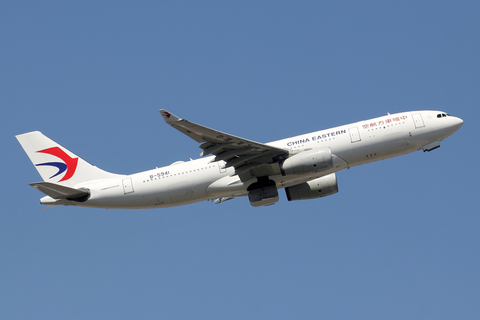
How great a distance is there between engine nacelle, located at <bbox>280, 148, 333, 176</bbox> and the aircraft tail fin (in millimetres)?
12658

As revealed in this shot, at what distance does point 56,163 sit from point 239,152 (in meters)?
13.8

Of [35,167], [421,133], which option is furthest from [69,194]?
[421,133]

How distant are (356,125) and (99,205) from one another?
17.3 m

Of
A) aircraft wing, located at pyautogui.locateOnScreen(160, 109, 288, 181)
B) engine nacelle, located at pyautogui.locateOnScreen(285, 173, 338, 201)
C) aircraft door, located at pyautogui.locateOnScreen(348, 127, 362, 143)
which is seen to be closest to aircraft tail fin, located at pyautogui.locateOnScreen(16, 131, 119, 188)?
aircraft wing, located at pyautogui.locateOnScreen(160, 109, 288, 181)

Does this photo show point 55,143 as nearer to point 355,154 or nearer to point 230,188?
point 230,188

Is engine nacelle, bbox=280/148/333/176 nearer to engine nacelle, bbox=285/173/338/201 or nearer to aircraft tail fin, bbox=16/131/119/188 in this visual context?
engine nacelle, bbox=285/173/338/201

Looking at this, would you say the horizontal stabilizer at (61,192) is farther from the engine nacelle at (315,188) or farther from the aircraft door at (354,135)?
the aircraft door at (354,135)

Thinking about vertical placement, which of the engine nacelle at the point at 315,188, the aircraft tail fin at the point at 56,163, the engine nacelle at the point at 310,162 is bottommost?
the engine nacelle at the point at 315,188

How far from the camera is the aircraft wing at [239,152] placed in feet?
112

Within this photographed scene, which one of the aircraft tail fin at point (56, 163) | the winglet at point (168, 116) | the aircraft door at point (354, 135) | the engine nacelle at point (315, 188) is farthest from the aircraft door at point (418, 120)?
the aircraft tail fin at point (56, 163)

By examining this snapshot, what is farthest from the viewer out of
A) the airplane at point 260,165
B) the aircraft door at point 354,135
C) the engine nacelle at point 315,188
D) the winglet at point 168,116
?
the engine nacelle at point 315,188

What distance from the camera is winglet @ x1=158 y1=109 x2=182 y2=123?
102 ft

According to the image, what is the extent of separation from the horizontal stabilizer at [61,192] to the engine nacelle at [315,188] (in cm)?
1374

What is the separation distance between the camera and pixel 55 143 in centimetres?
4191
